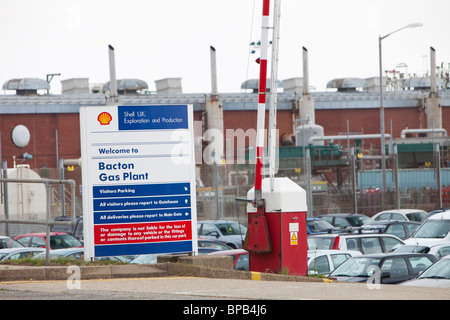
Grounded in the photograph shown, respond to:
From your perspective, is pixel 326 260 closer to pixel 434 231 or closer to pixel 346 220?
pixel 434 231

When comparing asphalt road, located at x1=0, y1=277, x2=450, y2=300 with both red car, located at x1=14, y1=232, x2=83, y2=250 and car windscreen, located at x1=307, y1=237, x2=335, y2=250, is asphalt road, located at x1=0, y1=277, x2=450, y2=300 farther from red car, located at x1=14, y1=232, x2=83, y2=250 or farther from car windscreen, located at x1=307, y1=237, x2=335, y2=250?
red car, located at x1=14, y1=232, x2=83, y2=250

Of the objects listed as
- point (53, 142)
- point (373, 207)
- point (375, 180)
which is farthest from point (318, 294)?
point (53, 142)

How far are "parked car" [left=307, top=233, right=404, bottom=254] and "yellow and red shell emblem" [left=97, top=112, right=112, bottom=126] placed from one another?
9237 mm

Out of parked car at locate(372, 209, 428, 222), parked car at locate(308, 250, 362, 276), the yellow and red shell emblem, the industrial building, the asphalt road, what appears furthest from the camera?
the industrial building

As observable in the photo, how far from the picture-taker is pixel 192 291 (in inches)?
412

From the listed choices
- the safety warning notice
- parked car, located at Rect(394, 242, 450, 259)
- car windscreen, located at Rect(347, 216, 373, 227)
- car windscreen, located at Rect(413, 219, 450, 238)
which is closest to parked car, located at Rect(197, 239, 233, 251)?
parked car, located at Rect(394, 242, 450, 259)

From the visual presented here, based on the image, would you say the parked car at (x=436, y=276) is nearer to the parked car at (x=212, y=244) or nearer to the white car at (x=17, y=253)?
the parked car at (x=212, y=244)

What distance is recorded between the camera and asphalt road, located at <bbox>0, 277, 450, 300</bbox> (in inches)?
385

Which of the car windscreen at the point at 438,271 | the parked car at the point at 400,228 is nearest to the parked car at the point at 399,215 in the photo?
the parked car at the point at 400,228

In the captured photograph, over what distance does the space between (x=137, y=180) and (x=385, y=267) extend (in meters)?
5.55

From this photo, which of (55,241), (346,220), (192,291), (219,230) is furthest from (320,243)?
(346,220)

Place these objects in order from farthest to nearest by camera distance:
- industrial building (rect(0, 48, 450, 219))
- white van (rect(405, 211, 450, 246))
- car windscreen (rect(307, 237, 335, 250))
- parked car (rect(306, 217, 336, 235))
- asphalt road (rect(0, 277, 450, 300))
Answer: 1. industrial building (rect(0, 48, 450, 219))
2. parked car (rect(306, 217, 336, 235))
3. white van (rect(405, 211, 450, 246))
4. car windscreen (rect(307, 237, 335, 250))
5. asphalt road (rect(0, 277, 450, 300))

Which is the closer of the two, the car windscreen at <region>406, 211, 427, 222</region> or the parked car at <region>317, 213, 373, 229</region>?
the parked car at <region>317, 213, 373, 229</region>

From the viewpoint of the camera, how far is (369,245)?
21.3 m
